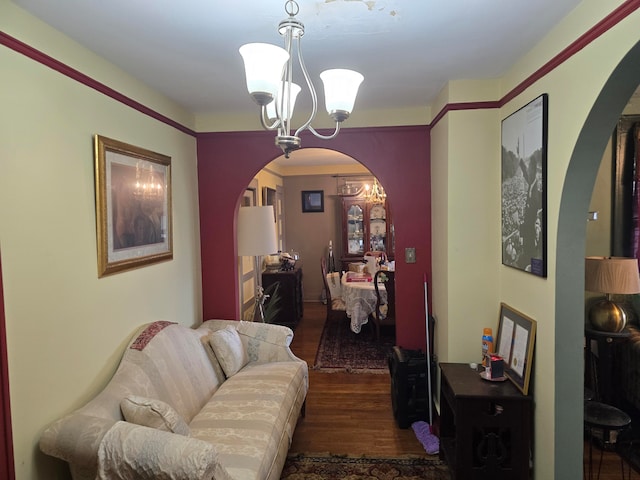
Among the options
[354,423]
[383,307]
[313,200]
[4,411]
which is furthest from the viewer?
[313,200]

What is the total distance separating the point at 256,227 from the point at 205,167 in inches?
26.6

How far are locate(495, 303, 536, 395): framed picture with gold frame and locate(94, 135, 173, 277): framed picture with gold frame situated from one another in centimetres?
226

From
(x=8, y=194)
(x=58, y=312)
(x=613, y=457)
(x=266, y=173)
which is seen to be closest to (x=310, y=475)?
(x=58, y=312)

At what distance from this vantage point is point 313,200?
7121mm

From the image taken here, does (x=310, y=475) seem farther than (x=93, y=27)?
Yes

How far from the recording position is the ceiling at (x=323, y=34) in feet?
5.36

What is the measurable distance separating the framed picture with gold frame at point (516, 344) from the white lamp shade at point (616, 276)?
54 centimetres

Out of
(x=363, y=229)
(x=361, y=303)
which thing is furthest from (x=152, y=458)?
(x=363, y=229)

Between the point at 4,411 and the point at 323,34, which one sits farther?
the point at 323,34

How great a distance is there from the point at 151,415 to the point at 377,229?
543cm

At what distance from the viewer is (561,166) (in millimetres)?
1817

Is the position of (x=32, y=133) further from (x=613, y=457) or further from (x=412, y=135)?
(x=613, y=457)

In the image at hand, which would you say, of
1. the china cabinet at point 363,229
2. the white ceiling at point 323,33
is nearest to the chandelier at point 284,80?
the white ceiling at point 323,33

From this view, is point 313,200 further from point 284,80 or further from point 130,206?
point 284,80
